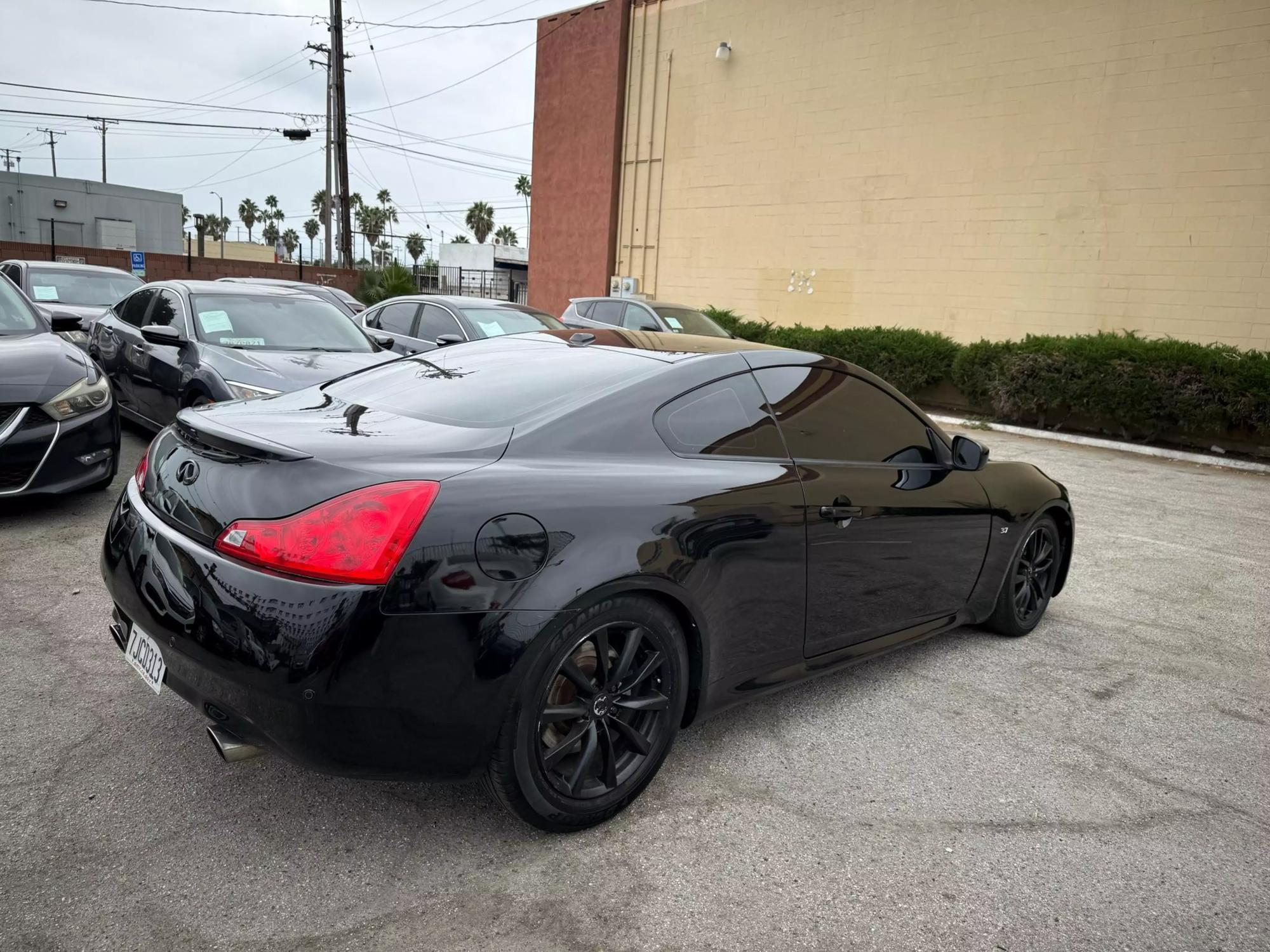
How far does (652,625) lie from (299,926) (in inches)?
46.0

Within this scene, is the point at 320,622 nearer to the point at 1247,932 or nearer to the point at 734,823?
the point at 734,823

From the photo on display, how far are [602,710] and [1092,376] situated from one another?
11714 millimetres

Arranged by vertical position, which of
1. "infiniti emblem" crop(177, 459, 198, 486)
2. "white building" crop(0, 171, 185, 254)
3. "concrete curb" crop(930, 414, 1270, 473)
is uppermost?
"white building" crop(0, 171, 185, 254)

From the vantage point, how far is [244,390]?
638 cm

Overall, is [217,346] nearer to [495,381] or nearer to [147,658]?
[495,381]

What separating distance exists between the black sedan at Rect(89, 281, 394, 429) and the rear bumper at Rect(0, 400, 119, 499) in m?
1.00

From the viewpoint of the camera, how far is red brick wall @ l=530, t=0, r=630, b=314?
20.5 m

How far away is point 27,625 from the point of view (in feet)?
12.4

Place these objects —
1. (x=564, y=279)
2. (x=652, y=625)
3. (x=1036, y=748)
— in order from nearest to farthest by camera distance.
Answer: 1. (x=652, y=625)
2. (x=1036, y=748)
3. (x=564, y=279)

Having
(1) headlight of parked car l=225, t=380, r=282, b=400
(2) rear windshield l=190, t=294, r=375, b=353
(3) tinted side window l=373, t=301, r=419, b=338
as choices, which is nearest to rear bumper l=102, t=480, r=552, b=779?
(1) headlight of parked car l=225, t=380, r=282, b=400

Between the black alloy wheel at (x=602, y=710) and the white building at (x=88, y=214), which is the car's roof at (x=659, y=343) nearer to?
the black alloy wheel at (x=602, y=710)

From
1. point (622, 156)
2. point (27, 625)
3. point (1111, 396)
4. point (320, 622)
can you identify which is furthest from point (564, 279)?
point (320, 622)

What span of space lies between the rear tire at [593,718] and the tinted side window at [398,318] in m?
8.81

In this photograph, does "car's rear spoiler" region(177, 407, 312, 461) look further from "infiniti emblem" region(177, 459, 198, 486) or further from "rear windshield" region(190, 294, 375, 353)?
"rear windshield" region(190, 294, 375, 353)
